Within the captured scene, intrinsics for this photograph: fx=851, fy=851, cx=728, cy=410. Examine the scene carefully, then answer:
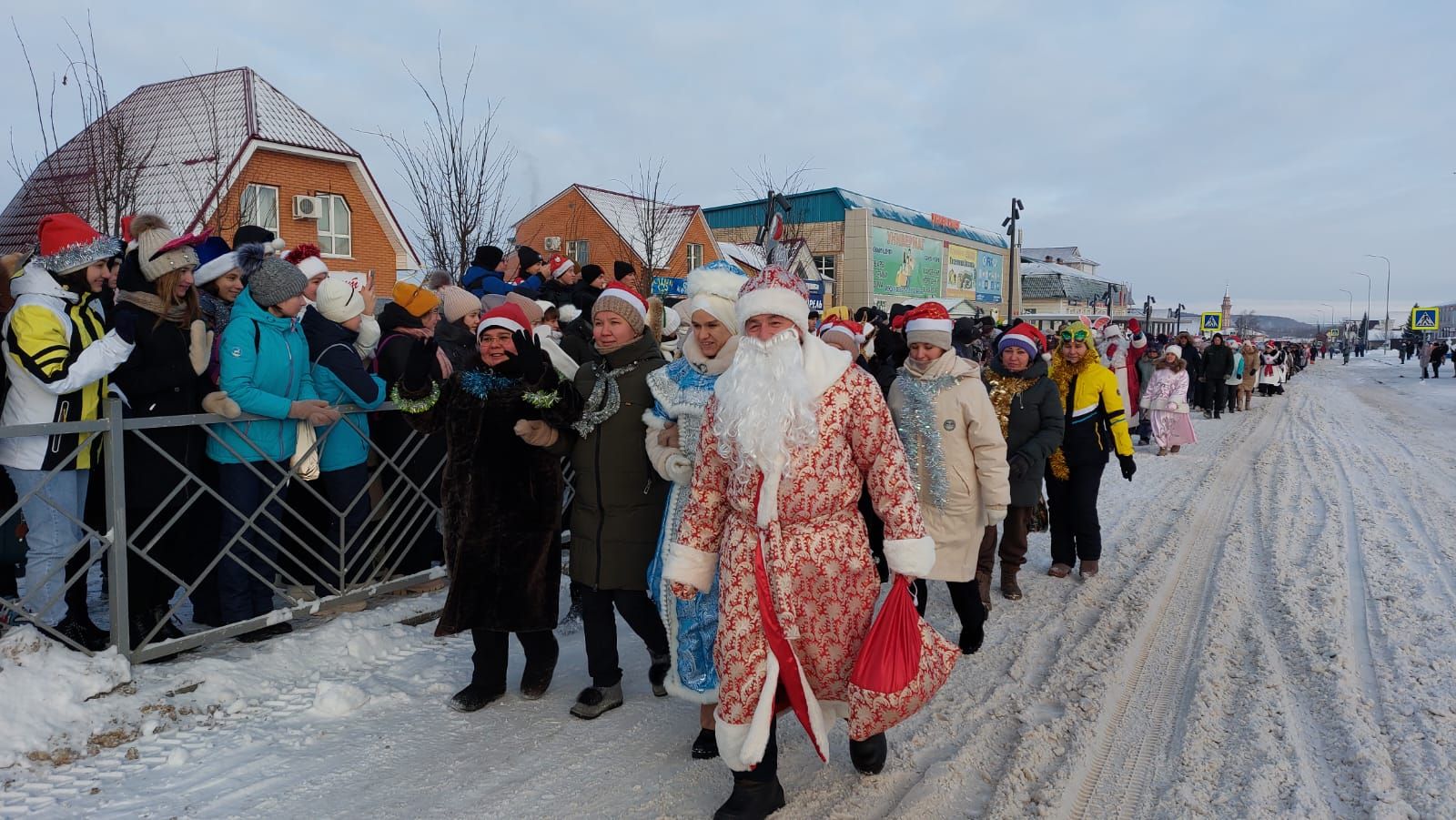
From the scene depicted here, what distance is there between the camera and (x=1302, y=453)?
1285cm

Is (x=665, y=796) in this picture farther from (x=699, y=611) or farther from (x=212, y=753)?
(x=212, y=753)

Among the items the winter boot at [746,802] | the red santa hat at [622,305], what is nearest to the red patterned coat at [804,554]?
the winter boot at [746,802]

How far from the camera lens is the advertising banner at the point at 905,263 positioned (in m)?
48.8

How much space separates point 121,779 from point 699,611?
7.44 feet

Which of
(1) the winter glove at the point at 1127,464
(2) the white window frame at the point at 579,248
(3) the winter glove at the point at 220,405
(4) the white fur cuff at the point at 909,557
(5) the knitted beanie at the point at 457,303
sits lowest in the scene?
(1) the winter glove at the point at 1127,464

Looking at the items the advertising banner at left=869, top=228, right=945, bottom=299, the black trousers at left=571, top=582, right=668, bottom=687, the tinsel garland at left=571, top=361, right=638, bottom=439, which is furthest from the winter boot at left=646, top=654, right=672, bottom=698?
the advertising banner at left=869, top=228, right=945, bottom=299

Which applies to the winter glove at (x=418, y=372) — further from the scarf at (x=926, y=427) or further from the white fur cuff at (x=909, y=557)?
the scarf at (x=926, y=427)

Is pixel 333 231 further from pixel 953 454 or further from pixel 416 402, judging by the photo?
pixel 953 454

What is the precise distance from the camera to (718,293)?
3.49 meters

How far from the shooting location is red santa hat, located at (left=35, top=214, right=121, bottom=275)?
13.1ft

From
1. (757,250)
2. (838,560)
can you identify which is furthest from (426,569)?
(757,250)

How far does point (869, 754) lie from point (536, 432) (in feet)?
6.10

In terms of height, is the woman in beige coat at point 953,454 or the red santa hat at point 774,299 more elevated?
the red santa hat at point 774,299

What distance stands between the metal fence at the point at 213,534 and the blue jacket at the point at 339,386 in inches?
2.3
